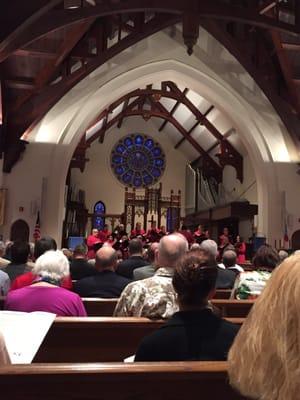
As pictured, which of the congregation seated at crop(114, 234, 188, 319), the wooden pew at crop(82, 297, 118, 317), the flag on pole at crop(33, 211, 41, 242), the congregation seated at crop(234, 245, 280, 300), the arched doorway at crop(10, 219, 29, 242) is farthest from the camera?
the arched doorway at crop(10, 219, 29, 242)

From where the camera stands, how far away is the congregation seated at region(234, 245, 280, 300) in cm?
328

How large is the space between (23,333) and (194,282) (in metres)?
0.67

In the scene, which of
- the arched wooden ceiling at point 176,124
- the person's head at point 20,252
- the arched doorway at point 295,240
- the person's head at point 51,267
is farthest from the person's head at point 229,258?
the arched wooden ceiling at point 176,124

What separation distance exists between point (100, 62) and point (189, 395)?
9.03 m

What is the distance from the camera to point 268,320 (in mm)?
705

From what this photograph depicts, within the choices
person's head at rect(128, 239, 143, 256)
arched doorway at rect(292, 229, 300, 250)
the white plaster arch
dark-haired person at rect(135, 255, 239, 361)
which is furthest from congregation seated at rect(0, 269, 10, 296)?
arched doorway at rect(292, 229, 300, 250)

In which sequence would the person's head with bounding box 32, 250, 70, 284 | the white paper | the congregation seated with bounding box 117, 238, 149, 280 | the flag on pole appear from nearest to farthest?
the white paper, the person's head with bounding box 32, 250, 70, 284, the congregation seated with bounding box 117, 238, 149, 280, the flag on pole

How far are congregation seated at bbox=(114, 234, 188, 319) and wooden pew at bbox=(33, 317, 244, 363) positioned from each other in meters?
0.11

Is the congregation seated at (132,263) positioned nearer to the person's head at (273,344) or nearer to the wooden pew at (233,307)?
the wooden pew at (233,307)

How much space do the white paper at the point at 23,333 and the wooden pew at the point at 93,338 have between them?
0.28 metres

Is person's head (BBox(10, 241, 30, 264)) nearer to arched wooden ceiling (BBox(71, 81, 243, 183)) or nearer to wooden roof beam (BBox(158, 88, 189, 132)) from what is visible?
arched wooden ceiling (BBox(71, 81, 243, 183))

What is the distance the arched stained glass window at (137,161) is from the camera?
17.9 meters

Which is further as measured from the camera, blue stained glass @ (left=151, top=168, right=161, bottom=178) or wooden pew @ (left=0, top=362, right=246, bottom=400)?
blue stained glass @ (left=151, top=168, right=161, bottom=178)

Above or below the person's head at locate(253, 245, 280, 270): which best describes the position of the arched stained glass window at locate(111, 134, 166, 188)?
above
